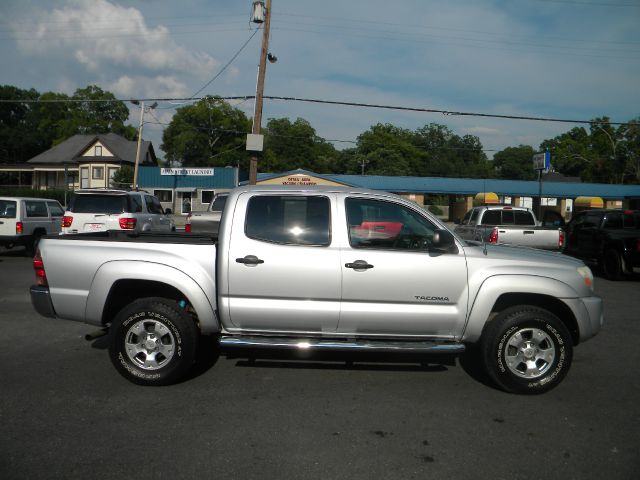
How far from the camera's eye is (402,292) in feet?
15.6

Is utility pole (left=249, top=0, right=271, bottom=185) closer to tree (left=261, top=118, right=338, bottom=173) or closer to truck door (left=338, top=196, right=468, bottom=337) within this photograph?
truck door (left=338, top=196, right=468, bottom=337)

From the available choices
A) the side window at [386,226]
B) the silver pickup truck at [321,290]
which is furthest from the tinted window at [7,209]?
the side window at [386,226]

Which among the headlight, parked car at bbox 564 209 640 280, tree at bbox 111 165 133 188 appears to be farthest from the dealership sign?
the headlight

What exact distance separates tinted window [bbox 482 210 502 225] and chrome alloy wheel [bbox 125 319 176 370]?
11.2m

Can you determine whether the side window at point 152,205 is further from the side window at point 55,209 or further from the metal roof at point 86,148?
the metal roof at point 86,148

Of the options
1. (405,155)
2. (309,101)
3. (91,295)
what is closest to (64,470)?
(91,295)

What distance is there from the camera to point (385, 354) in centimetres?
600

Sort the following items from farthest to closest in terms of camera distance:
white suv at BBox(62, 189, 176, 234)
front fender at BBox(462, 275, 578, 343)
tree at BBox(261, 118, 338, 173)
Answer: tree at BBox(261, 118, 338, 173) → white suv at BBox(62, 189, 176, 234) → front fender at BBox(462, 275, 578, 343)

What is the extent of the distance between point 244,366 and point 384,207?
7.17 ft

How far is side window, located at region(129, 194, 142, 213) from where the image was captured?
12.5 meters

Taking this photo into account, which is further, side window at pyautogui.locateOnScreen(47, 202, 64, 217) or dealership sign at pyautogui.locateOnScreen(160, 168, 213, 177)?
dealership sign at pyautogui.locateOnScreen(160, 168, 213, 177)

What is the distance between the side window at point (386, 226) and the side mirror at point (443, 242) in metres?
0.14

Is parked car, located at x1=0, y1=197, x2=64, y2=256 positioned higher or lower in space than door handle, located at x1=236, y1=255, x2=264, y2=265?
lower

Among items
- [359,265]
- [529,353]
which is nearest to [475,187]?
[529,353]
